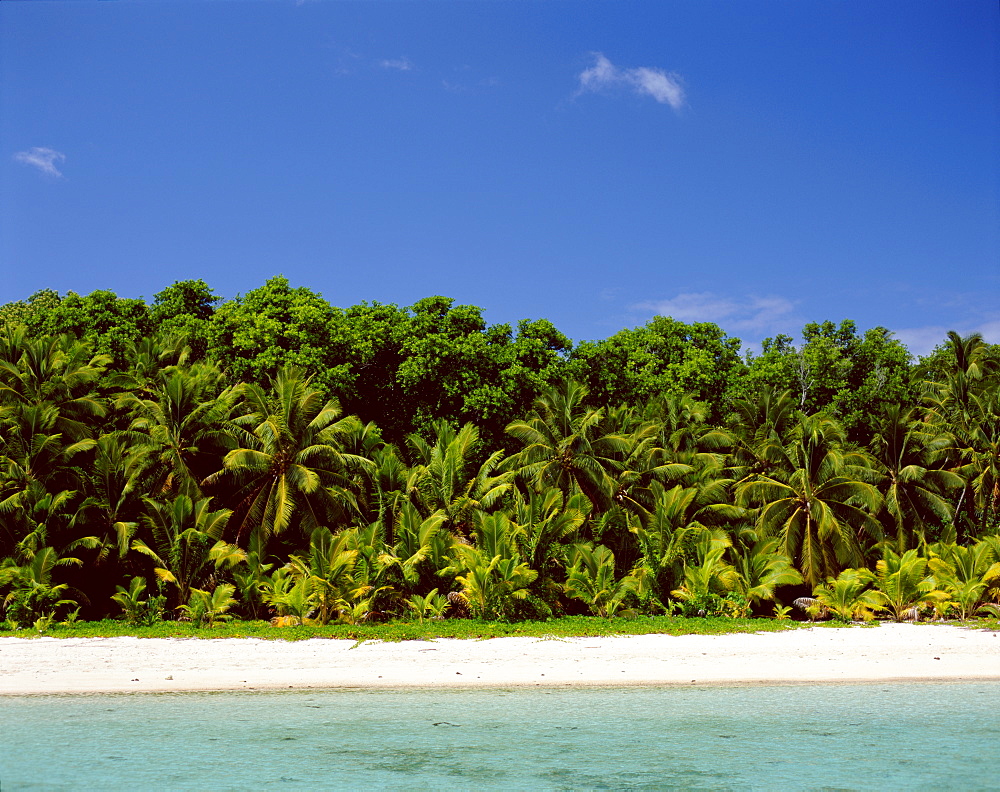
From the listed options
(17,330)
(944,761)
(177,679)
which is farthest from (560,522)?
(17,330)

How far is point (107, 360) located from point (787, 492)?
23.5 meters

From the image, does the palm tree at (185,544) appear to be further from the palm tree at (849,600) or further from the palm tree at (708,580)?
the palm tree at (849,600)

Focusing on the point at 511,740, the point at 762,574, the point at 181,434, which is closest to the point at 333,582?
the point at 181,434

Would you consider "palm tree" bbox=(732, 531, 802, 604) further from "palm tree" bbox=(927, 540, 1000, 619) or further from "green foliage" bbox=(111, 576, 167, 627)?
"green foliage" bbox=(111, 576, 167, 627)

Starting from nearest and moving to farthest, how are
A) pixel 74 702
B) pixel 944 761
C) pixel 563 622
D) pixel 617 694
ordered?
pixel 944 761
pixel 74 702
pixel 617 694
pixel 563 622

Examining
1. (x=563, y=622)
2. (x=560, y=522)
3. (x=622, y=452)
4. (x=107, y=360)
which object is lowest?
(x=563, y=622)

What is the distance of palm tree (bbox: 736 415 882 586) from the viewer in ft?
84.5

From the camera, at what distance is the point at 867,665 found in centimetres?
1576

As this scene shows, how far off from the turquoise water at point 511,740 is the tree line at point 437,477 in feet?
24.3

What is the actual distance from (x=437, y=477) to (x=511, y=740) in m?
15.5

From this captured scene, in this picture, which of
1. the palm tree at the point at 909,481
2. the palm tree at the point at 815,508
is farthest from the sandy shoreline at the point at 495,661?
the palm tree at the point at 909,481

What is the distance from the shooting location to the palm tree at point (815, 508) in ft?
84.5

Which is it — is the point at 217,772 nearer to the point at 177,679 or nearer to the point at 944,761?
the point at 177,679

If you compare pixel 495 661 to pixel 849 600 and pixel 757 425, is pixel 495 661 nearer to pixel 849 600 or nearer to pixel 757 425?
pixel 849 600
